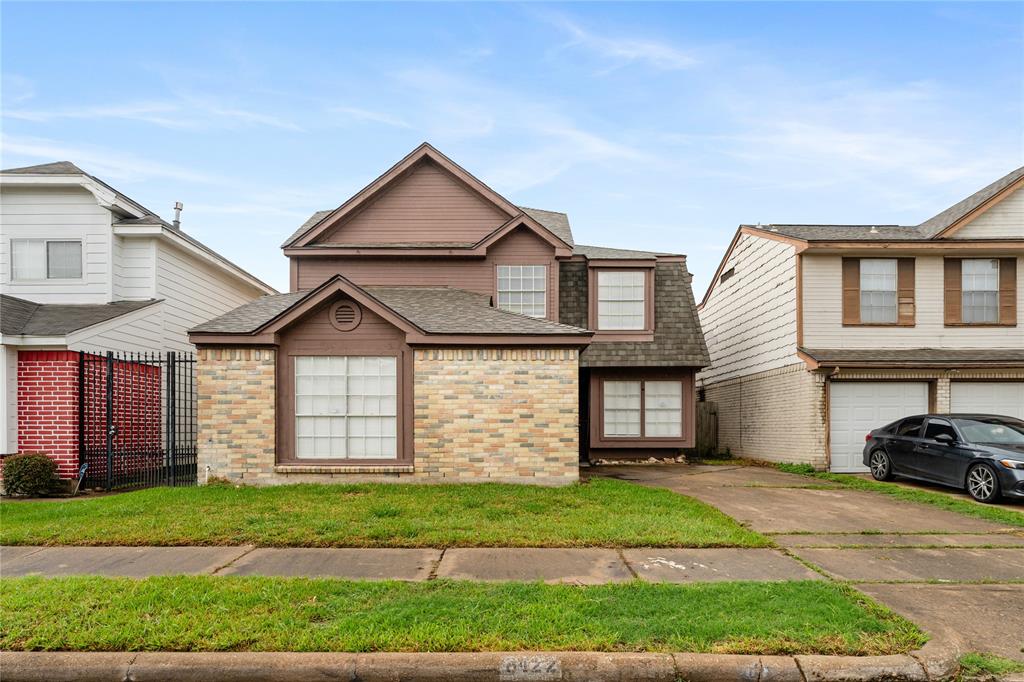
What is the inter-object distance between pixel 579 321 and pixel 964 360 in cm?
907

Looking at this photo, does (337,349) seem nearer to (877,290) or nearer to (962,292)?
(877,290)

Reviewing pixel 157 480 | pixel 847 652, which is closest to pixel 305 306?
pixel 157 480

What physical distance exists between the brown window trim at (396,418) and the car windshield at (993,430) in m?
10.3

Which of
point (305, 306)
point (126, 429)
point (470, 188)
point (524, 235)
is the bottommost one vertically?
point (126, 429)

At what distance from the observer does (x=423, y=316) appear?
42.3ft

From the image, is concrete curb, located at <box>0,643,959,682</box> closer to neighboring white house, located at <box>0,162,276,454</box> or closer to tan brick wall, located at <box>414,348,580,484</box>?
tan brick wall, located at <box>414,348,580,484</box>

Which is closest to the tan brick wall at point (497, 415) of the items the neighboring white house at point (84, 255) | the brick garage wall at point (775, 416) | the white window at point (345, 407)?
the white window at point (345, 407)

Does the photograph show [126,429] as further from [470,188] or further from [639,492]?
[639,492]

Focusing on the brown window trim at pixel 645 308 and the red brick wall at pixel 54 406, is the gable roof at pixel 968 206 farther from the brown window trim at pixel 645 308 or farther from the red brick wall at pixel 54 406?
the red brick wall at pixel 54 406

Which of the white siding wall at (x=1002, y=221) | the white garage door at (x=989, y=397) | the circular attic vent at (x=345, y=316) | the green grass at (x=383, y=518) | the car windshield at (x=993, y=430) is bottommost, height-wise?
the green grass at (x=383, y=518)

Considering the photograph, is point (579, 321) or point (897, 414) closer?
point (897, 414)

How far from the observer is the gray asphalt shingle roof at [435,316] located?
11977 mm

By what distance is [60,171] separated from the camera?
1521cm

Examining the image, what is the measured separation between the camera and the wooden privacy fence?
2227cm
